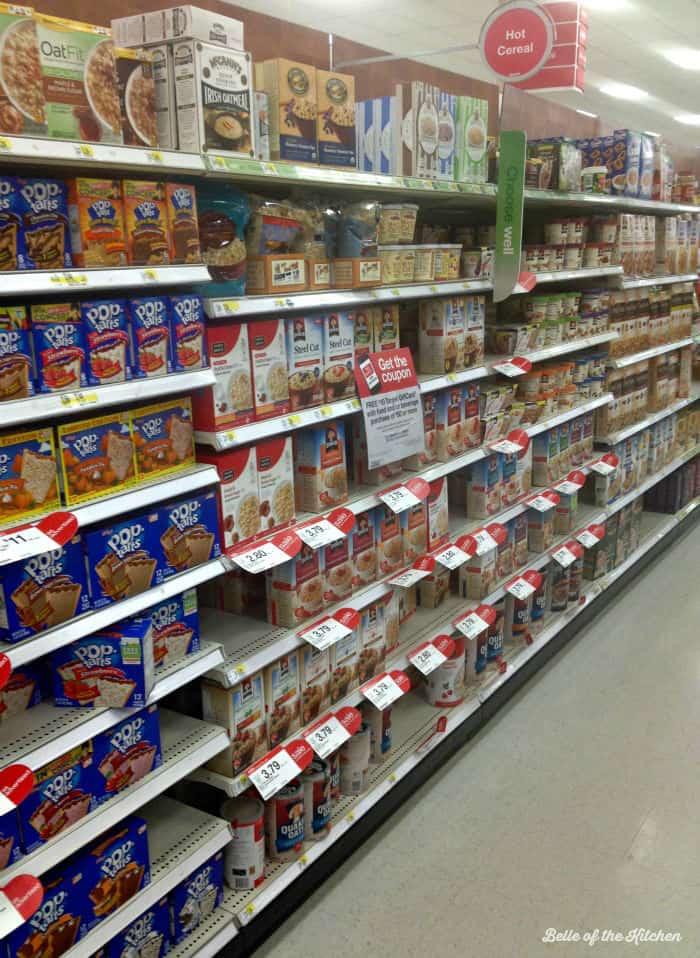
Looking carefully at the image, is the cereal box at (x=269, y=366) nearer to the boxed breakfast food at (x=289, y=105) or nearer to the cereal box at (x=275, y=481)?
the cereal box at (x=275, y=481)

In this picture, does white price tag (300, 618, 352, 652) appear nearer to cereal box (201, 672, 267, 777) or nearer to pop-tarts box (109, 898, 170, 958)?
cereal box (201, 672, 267, 777)

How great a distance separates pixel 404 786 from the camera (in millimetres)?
3066

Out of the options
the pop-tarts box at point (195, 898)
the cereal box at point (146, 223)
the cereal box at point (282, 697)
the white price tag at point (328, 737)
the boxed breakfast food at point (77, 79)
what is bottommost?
the pop-tarts box at point (195, 898)

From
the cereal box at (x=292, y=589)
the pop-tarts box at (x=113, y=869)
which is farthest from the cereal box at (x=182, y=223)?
the pop-tarts box at (x=113, y=869)

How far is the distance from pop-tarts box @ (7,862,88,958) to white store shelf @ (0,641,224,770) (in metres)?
0.32

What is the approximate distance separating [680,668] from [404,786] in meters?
1.76

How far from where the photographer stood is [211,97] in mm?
1993

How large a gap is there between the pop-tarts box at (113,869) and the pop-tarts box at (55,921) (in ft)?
0.07

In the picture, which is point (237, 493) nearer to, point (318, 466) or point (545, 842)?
point (318, 466)

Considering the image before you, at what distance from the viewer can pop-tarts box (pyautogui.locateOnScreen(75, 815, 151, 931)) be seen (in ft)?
6.49

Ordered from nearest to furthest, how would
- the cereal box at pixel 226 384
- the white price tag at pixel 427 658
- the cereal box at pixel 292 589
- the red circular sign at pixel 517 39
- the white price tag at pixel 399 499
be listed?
the cereal box at pixel 226 384
the cereal box at pixel 292 589
the white price tag at pixel 399 499
the white price tag at pixel 427 658
the red circular sign at pixel 517 39

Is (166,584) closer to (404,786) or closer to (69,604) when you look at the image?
(69,604)

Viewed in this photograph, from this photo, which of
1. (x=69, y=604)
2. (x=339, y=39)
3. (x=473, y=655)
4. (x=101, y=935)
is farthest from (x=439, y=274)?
(x=101, y=935)

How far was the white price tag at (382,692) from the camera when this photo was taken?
9.34ft
